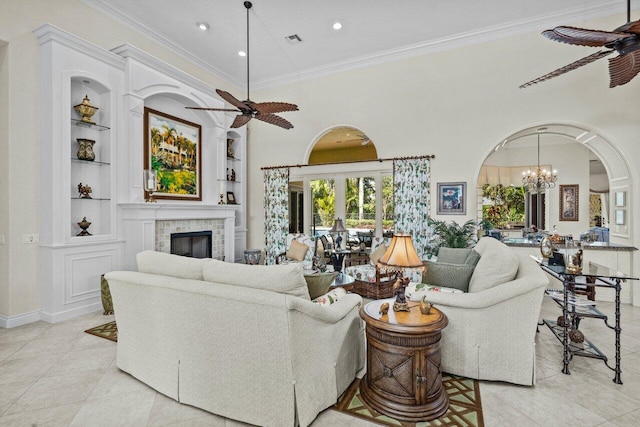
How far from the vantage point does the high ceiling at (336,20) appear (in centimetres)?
468

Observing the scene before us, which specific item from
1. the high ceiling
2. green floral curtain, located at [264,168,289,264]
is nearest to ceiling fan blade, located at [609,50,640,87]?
the high ceiling

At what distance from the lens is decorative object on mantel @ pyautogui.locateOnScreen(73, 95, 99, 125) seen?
4262mm

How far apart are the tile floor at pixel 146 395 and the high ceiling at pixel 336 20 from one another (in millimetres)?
4698

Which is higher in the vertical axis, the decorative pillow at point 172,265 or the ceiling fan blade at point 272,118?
the ceiling fan blade at point 272,118

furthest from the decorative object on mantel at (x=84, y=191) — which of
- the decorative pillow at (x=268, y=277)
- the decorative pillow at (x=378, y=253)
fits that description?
the decorative pillow at (x=378, y=253)

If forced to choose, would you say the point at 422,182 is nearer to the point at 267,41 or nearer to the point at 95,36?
the point at 267,41

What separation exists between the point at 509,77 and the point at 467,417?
528 centimetres

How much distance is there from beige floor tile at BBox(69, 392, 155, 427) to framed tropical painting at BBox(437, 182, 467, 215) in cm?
504

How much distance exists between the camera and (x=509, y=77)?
5301 mm

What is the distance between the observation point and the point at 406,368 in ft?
7.18

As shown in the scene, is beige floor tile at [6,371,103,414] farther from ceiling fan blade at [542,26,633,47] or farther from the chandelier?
the chandelier

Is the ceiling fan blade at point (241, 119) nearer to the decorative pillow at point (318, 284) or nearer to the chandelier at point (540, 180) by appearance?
the decorative pillow at point (318, 284)

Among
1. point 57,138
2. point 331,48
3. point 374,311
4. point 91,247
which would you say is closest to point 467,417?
point 374,311

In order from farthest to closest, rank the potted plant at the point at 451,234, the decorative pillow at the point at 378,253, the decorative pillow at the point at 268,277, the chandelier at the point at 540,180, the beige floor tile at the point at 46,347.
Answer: the chandelier at the point at 540,180
the potted plant at the point at 451,234
the decorative pillow at the point at 378,253
the beige floor tile at the point at 46,347
the decorative pillow at the point at 268,277
